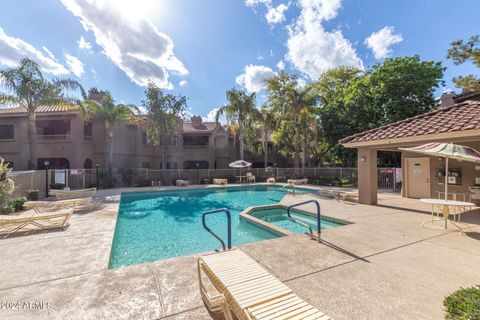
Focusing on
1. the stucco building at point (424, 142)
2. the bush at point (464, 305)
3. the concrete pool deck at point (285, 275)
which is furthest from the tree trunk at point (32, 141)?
the bush at point (464, 305)

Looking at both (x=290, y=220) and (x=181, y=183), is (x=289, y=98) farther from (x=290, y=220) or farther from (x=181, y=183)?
(x=290, y=220)

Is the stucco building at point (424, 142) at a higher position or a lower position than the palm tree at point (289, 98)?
lower

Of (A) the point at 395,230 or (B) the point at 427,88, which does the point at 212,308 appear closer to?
(A) the point at 395,230

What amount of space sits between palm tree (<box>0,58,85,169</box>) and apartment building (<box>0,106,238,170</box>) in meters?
1.44

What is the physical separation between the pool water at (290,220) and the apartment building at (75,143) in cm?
1593

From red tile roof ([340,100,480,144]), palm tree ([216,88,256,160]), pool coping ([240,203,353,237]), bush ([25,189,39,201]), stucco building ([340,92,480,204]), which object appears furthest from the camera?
palm tree ([216,88,256,160])

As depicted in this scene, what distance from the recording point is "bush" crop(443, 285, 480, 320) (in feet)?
7.35

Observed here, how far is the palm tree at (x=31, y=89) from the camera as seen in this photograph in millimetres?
14009

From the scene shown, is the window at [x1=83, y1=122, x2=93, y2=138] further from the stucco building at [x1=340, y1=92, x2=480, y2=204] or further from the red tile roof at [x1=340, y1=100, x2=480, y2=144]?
the red tile roof at [x1=340, y1=100, x2=480, y2=144]

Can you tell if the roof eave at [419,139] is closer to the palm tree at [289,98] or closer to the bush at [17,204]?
the palm tree at [289,98]

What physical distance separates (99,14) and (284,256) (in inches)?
645

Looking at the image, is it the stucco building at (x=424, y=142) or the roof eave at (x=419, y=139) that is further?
the stucco building at (x=424, y=142)

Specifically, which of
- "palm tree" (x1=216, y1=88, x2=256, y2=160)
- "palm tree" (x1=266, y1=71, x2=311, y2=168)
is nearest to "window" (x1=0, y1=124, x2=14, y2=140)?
"palm tree" (x1=216, y1=88, x2=256, y2=160)

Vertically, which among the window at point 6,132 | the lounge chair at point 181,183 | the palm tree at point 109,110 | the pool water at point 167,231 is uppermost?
the palm tree at point 109,110
